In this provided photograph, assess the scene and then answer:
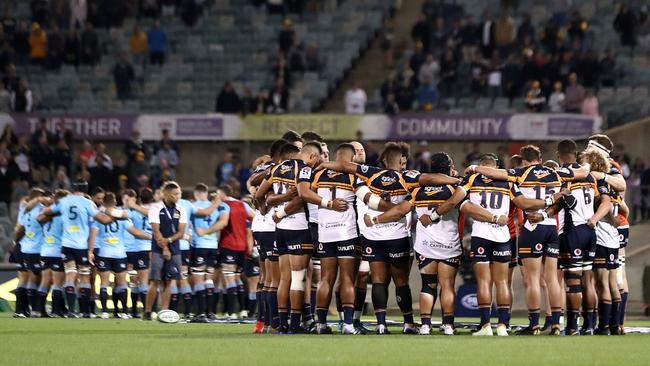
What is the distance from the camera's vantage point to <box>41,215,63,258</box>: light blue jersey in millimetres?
24344

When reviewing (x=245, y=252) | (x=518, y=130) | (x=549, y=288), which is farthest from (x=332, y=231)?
(x=518, y=130)

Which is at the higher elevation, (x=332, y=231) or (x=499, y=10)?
(x=499, y=10)

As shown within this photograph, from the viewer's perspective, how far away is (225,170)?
33344mm

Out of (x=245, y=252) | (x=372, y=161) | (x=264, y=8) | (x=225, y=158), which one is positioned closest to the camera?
(x=245, y=252)

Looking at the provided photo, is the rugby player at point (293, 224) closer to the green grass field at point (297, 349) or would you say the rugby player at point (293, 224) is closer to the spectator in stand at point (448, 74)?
the green grass field at point (297, 349)

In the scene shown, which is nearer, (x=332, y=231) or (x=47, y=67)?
(x=332, y=231)

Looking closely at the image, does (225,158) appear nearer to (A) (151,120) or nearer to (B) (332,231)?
(A) (151,120)

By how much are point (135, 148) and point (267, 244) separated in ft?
54.2

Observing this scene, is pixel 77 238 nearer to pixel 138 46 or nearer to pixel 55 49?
pixel 138 46

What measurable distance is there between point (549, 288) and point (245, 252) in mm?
7607

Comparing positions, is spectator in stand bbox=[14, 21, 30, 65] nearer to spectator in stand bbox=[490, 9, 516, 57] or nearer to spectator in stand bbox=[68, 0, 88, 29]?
spectator in stand bbox=[68, 0, 88, 29]

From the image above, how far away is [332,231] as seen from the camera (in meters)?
17.5

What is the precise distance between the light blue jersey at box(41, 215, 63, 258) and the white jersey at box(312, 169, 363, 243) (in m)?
8.02

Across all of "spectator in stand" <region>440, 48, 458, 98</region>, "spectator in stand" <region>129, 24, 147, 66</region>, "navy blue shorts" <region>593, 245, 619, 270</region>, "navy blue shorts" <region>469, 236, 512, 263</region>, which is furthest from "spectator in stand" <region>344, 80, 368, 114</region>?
"navy blue shorts" <region>469, 236, 512, 263</region>
